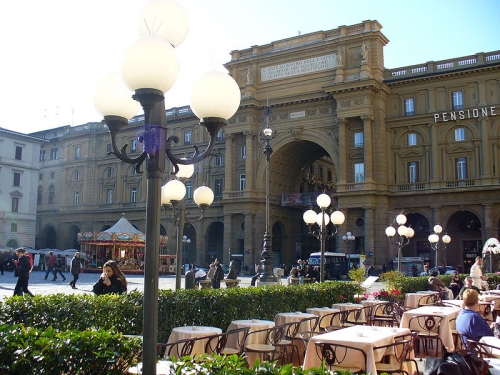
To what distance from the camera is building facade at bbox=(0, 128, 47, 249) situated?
54.1m

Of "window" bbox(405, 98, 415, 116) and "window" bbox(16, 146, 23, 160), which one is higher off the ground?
"window" bbox(405, 98, 415, 116)

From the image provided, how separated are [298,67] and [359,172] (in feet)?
35.5

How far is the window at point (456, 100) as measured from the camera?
40875mm

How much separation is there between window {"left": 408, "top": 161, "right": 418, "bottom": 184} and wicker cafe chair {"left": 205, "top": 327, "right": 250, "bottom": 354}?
119 ft

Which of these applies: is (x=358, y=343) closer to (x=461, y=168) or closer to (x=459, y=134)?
(x=461, y=168)

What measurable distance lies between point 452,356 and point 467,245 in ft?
132

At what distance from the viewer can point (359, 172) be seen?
43.2 m

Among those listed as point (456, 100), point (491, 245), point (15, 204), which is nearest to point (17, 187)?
point (15, 204)

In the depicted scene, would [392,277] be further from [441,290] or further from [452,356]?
[452,356]

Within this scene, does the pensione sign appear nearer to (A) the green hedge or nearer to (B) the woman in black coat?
(A) the green hedge

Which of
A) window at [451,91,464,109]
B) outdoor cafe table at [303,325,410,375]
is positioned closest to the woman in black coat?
outdoor cafe table at [303,325,410,375]

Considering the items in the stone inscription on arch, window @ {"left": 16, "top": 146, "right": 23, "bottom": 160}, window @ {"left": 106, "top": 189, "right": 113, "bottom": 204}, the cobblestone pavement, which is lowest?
the cobblestone pavement

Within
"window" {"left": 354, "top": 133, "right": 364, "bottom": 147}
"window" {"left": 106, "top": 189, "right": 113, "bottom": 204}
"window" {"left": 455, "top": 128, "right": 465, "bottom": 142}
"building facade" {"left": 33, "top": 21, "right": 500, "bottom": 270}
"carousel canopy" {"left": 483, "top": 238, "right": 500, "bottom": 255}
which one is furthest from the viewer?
"window" {"left": 106, "top": 189, "right": 113, "bottom": 204}

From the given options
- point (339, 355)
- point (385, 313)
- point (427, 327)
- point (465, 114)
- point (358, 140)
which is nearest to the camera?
point (339, 355)
